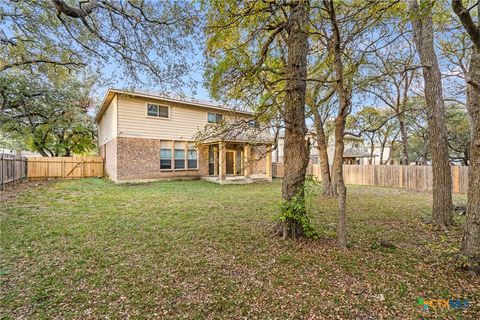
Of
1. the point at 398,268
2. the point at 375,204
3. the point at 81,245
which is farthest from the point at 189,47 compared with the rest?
the point at 375,204

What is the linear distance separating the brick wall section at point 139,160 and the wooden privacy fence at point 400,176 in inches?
361

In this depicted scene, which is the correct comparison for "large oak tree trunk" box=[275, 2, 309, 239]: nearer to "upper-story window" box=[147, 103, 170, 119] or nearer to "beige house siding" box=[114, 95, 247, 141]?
"beige house siding" box=[114, 95, 247, 141]

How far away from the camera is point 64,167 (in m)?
15.3

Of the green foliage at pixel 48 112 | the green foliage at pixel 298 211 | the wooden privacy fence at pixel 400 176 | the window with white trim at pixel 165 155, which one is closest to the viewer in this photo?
the green foliage at pixel 298 211

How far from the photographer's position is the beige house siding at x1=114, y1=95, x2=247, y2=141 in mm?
12758

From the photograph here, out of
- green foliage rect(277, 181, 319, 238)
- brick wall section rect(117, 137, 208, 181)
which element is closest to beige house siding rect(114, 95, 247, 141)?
brick wall section rect(117, 137, 208, 181)

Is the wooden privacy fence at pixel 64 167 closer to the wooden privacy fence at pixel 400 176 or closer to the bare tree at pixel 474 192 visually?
the wooden privacy fence at pixel 400 176

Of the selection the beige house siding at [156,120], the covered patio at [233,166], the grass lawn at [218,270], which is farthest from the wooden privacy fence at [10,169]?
the covered patio at [233,166]

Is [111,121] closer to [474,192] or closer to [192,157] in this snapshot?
[192,157]

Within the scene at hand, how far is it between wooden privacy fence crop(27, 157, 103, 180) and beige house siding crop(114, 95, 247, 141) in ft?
18.0

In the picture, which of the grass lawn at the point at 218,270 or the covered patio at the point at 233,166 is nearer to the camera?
the grass lawn at the point at 218,270

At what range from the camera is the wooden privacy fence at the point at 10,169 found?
9.62 meters

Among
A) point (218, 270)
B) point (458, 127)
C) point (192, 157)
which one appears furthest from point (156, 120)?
point (458, 127)

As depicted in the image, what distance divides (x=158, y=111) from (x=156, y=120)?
1.88 feet
